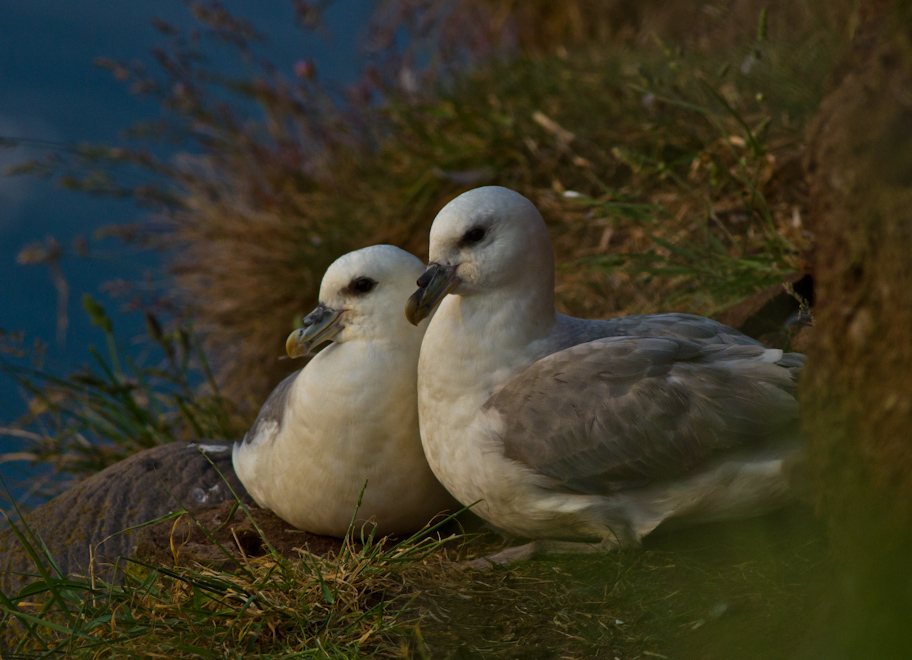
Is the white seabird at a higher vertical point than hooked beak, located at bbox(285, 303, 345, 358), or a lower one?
lower

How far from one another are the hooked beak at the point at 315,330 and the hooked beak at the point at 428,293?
413mm

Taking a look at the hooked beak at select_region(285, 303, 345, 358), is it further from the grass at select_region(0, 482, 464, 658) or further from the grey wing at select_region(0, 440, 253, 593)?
the grass at select_region(0, 482, 464, 658)

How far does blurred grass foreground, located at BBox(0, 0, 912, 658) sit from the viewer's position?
2139 millimetres

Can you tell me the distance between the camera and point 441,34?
910 centimetres

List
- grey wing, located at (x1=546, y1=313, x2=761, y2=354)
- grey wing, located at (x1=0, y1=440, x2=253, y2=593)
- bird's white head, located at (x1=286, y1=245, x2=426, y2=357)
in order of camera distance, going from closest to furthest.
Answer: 1. grey wing, located at (x1=546, y1=313, x2=761, y2=354)
2. bird's white head, located at (x1=286, y1=245, x2=426, y2=357)
3. grey wing, located at (x1=0, y1=440, x2=253, y2=593)

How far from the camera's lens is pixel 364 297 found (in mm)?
2953

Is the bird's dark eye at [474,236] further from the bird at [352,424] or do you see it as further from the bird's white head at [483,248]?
the bird at [352,424]

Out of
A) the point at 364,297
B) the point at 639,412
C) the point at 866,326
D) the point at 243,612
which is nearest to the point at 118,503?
the point at 364,297

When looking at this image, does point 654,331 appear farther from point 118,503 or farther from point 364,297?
point 118,503

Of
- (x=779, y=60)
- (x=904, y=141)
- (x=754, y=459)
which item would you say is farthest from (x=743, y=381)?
(x=779, y=60)

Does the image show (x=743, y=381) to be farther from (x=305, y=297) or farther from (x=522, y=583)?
(x=305, y=297)

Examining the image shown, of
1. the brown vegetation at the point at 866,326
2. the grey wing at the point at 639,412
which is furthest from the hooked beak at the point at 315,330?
the brown vegetation at the point at 866,326

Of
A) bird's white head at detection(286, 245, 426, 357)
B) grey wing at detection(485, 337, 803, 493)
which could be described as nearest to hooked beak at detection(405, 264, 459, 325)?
bird's white head at detection(286, 245, 426, 357)

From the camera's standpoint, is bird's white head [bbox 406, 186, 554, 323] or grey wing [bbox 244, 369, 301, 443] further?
grey wing [bbox 244, 369, 301, 443]
